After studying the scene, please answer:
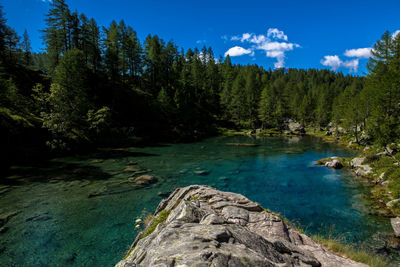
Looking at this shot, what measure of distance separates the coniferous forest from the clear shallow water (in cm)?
844

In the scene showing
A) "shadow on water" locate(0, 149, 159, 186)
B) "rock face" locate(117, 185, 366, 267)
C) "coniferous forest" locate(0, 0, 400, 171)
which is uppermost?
"coniferous forest" locate(0, 0, 400, 171)

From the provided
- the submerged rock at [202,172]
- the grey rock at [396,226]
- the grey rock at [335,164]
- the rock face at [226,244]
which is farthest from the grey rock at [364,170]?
the rock face at [226,244]

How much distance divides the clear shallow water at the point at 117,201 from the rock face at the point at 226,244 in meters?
5.20

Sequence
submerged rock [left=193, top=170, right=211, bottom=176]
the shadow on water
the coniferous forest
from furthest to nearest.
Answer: the coniferous forest → submerged rock [left=193, top=170, right=211, bottom=176] → the shadow on water

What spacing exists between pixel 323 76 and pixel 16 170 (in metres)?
199

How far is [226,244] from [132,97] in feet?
197

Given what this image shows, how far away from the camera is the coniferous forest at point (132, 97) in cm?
2738

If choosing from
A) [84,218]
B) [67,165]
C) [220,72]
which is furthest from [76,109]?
[220,72]

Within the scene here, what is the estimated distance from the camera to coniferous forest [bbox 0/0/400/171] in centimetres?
2738

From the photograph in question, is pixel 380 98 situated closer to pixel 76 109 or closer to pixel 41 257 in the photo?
pixel 41 257

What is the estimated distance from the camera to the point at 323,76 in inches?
6422

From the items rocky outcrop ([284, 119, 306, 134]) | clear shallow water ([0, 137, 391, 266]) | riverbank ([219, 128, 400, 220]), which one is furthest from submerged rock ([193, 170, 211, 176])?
rocky outcrop ([284, 119, 306, 134])

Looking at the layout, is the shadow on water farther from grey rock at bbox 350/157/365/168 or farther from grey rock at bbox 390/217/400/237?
grey rock at bbox 350/157/365/168

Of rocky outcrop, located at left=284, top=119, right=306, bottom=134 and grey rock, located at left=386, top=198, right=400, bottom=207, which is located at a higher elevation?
rocky outcrop, located at left=284, top=119, right=306, bottom=134
